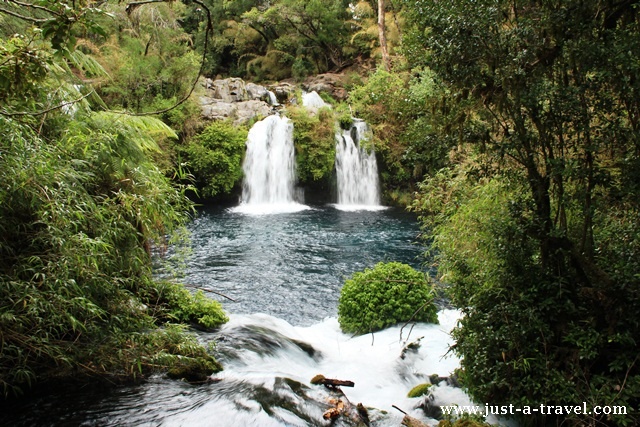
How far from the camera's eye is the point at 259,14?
2700 centimetres

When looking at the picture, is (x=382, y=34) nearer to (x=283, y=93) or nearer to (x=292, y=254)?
(x=283, y=93)

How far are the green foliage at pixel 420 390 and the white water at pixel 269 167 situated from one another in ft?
44.9

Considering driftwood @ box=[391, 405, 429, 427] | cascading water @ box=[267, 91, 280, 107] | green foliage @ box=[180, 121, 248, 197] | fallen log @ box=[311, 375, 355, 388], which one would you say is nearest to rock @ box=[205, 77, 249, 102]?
cascading water @ box=[267, 91, 280, 107]

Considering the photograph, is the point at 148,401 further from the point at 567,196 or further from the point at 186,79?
the point at 186,79

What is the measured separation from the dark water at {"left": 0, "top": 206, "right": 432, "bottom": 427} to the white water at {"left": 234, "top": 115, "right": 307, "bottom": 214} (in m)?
2.68

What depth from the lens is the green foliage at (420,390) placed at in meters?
4.74

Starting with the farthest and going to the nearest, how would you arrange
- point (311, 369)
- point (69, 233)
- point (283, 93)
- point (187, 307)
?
point (283, 93) < point (187, 307) < point (311, 369) < point (69, 233)

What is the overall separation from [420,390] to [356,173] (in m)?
14.9

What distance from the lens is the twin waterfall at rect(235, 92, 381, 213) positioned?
60.8ft

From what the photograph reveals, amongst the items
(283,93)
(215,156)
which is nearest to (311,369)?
(215,156)

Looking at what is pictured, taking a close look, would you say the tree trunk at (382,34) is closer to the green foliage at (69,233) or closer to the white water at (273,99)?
the white water at (273,99)

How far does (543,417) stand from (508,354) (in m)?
0.51

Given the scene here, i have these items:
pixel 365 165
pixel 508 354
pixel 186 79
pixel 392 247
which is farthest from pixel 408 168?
pixel 508 354

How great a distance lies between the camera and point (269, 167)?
61.2 ft
